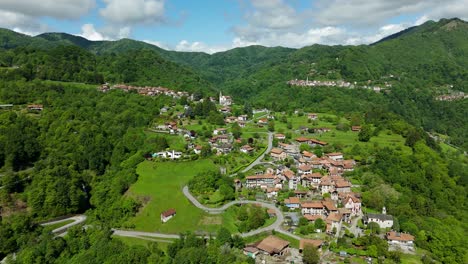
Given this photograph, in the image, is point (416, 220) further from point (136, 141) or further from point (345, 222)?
point (136, 141)

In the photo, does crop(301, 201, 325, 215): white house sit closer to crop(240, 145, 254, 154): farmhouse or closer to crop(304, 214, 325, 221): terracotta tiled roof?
crop(304, 214, 325, 221): terracotta tiled roof

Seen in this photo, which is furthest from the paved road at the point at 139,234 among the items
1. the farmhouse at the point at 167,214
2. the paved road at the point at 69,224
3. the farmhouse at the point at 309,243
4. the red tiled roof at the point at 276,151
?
the red tiled roof at the point at 276,151

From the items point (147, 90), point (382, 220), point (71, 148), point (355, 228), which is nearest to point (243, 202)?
point (355, 228)

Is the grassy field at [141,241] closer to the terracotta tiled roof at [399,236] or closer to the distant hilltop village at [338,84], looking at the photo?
the terracotta tiled roof at [399,236]

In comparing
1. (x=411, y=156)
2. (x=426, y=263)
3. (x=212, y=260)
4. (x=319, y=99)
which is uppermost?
(x=319, y=99)

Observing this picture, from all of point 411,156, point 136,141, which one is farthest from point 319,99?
point 136,141

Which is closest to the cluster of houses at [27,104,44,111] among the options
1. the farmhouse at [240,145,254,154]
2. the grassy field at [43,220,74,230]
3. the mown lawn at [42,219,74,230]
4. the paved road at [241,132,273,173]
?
the mown lawn at [42,219,74,230]
